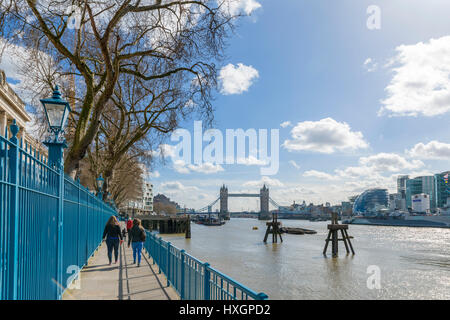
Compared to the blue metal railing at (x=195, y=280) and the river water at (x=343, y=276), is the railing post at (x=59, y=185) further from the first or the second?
the river water at (x=343, y=276)

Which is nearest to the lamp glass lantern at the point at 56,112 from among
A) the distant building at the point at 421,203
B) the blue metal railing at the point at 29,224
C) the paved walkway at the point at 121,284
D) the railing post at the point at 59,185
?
the railing post at the point at 59,185

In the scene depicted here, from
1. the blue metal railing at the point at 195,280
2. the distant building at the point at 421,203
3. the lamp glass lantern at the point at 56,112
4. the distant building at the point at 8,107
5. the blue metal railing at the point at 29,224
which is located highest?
the distant building at the point at 8,107

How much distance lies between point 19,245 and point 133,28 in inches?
298

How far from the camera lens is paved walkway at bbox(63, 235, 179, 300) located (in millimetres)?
7941

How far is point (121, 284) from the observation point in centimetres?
927

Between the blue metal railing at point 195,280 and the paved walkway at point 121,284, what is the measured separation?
1.31 feet

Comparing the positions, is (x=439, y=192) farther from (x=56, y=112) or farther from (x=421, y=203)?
(x=56, y=112)

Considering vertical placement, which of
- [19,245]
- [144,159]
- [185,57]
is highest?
[185,57]

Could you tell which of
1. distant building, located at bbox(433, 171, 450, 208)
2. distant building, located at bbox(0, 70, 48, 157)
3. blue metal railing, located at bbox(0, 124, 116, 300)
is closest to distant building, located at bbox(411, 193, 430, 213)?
distant building, located at bbox(433, 171, 450, 208)

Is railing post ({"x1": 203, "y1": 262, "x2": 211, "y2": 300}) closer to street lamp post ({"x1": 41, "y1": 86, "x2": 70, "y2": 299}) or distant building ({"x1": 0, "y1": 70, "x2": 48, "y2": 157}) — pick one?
street lamp post ({"x1": 41, "y1": 86, "x2": 70, "y2": 299})

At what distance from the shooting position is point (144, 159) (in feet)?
86.6

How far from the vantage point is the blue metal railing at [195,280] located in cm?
491
